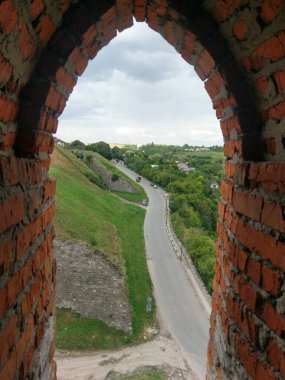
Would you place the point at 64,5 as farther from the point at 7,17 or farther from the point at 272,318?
the point at 272,318

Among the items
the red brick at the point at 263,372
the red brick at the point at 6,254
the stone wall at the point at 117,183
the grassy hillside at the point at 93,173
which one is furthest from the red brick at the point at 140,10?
the stone wall at the point at 117,183

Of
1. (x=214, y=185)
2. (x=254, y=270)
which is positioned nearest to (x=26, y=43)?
(x=254, y=270)

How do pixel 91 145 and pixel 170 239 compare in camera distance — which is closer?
pixel 170 239

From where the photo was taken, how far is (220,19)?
238 centimetres

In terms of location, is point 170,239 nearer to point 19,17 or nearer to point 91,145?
point 19,17

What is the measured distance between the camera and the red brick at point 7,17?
167cm

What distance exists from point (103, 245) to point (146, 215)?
68.0 feet

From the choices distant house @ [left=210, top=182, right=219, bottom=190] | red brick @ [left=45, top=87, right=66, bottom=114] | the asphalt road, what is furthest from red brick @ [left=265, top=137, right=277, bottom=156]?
distant house @ [left=210, top=182, right=219, bottom=190]

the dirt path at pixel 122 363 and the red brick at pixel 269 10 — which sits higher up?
the red brick at pixel 269 10

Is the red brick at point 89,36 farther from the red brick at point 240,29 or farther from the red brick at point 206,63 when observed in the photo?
the red brick at point 240,29

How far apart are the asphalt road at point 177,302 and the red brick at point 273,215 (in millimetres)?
13358

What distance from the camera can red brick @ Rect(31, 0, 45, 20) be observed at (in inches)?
76.9

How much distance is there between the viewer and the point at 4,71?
193 centimetres

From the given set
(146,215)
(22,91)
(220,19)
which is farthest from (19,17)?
A: (146,215)
